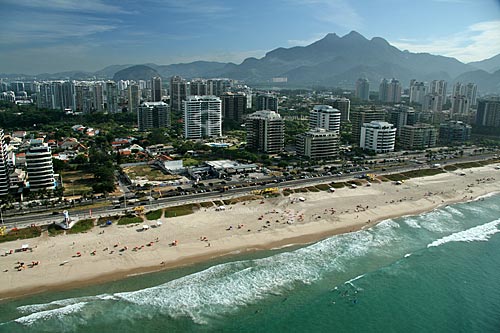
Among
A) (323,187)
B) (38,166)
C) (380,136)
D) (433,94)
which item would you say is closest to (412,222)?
(323,187)

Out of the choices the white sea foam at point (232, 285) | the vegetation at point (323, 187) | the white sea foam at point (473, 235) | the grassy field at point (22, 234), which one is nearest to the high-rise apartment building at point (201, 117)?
the vegetation at point (323, 187)

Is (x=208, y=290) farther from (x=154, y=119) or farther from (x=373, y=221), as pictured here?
(x=154, y=119)

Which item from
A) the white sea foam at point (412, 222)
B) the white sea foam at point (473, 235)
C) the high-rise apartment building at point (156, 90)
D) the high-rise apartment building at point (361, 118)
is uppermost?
the high-rise apartment building at point (156, 90)

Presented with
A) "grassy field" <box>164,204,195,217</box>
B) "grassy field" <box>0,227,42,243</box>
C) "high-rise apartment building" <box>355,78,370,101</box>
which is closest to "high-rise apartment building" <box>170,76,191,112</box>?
"high-rise apartment building" <box>355,78,370,101</box>

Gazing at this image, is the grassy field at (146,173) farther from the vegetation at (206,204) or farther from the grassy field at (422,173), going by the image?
the grassy field at (422,173)

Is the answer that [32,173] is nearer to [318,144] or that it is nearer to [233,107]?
[318,144]

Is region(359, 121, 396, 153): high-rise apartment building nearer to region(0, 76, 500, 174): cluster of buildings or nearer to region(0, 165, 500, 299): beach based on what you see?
region(0, 76, 500, 174): cluster of buildings
